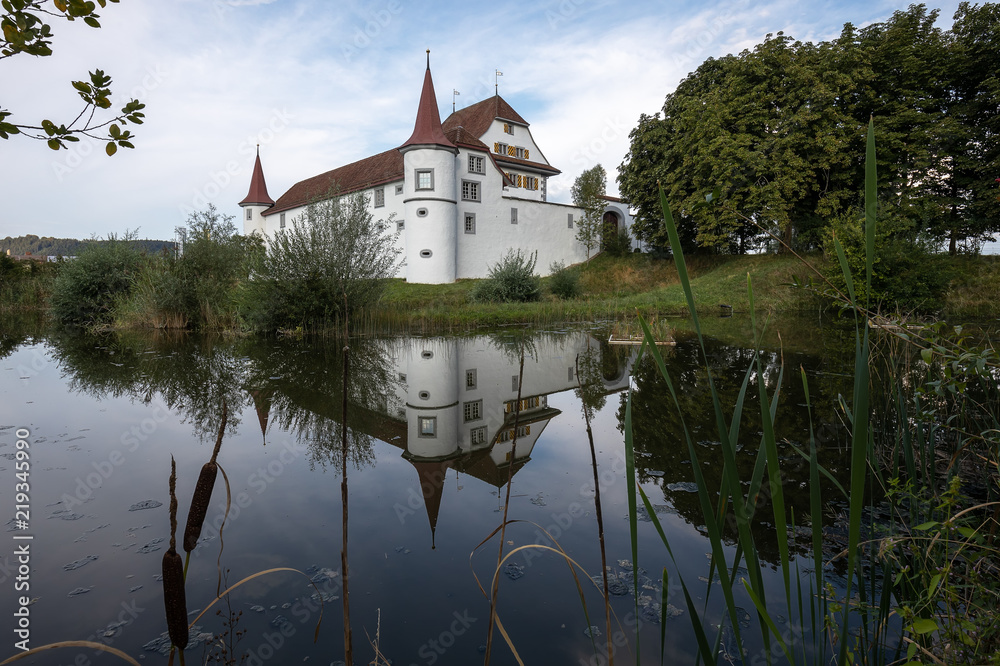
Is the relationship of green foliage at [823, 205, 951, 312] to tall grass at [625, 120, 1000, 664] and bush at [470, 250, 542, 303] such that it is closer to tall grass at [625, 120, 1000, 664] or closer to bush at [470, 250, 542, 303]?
bush at [470, 250, 542, 303]

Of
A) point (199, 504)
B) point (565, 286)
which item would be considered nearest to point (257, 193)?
point (565, 286)

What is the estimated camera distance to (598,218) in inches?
1382

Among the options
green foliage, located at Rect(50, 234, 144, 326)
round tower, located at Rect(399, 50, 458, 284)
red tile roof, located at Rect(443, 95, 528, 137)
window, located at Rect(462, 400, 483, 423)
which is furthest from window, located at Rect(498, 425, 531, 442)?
red tile roof, located at Rect(443, 95, 528, 137)

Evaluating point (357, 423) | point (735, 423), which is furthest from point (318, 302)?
point (735, 423)

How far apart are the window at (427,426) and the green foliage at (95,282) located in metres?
15.2

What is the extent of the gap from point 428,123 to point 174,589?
3081 cm

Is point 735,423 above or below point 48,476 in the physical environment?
above

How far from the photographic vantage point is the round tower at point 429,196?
29.1m

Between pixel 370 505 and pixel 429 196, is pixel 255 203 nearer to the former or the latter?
pixel 429 196

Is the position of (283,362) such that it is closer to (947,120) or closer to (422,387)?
(422,387)

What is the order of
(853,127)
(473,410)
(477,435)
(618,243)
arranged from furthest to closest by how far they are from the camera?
(618,243), (853,127), (473,410), (477,435)

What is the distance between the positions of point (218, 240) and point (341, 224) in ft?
16.2

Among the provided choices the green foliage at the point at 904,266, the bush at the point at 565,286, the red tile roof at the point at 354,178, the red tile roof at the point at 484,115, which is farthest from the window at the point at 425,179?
the green foliage at the point at 904,266

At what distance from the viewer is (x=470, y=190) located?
31.2 metres
